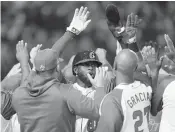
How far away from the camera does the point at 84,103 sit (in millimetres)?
2631

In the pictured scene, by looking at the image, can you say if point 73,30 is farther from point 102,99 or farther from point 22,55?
point 102,99

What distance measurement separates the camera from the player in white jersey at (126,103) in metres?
2.50

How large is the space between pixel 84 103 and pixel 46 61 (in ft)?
1.47

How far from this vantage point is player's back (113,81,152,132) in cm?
256

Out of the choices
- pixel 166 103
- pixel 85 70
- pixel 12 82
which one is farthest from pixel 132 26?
pixel 12 82

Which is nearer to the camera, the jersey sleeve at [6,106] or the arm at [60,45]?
the jersey sleeve at [6,106]

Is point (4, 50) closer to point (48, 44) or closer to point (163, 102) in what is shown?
point (48, 44)

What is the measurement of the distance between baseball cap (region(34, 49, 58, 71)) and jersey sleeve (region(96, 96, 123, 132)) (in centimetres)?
54

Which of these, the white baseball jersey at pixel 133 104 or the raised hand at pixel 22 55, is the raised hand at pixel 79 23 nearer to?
the raised hand at pixel 22 55

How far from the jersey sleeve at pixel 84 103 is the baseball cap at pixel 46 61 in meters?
0.26

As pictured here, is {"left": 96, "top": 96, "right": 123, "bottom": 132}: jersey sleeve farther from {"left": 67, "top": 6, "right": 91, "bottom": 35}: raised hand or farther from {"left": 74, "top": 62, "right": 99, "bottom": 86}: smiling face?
{"left": 67, "top": 6, "right": 91, "bottom": 35}: raised hand

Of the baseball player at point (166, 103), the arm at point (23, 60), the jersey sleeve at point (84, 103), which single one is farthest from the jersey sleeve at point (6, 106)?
the baseball player at point (166, 103)

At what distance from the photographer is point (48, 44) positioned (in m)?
6.80

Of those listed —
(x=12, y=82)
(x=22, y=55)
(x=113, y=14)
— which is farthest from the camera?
(x=12, y=82)
